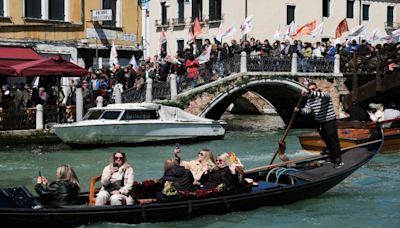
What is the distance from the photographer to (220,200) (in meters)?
8.23

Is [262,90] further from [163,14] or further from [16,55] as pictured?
[163,14]

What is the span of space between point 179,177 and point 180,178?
0.02m

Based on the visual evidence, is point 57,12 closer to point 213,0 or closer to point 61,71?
point 61,71

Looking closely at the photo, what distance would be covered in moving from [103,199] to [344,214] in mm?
3156

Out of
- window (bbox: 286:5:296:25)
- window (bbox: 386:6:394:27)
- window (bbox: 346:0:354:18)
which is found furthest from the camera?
window (bbox: 386:6:394:27)

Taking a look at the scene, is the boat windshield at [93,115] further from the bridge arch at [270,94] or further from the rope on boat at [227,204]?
the rope on boat at [227,204]

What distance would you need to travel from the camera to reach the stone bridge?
18469mm

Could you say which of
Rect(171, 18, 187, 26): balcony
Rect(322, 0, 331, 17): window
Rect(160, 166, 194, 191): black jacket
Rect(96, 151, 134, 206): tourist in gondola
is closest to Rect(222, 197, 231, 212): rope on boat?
Rect(160, 166, 194, 191): black jacket

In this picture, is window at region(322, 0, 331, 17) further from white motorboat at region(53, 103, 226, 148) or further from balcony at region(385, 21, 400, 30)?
white motorboat at region(53, 103, 226, 148)

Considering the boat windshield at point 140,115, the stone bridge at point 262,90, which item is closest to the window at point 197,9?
the stone bridge at point 262,90

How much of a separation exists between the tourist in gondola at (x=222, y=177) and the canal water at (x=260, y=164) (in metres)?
0.36

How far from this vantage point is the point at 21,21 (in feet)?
60.1

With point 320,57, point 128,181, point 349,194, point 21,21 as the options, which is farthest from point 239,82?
point 128,181

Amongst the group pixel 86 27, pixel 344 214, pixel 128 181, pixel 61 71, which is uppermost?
pixel 86 27
